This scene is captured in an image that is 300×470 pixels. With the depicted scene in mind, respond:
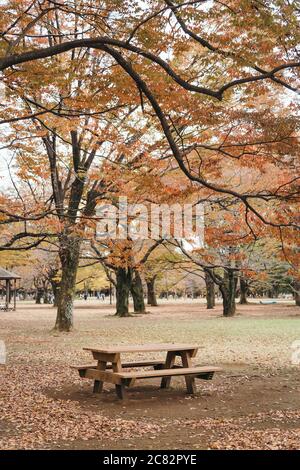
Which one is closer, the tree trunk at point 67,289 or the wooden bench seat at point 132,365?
the wooden bench seat at point 132,365

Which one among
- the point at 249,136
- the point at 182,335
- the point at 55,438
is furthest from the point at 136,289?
the point at 55,438

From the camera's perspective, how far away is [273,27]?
22.5ft

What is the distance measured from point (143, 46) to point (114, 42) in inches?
53.0

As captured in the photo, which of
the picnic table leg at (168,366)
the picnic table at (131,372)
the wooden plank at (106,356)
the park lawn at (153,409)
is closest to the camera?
the park lawn at (153,409)

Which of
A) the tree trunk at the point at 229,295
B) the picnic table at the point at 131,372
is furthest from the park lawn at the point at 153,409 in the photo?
the tree trunk at the point at 229,295

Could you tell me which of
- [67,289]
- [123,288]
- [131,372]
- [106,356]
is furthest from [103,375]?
[123,288]

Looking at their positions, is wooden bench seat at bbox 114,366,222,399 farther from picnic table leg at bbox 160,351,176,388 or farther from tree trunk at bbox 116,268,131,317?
tree trunk at bbox 116,268,131,317

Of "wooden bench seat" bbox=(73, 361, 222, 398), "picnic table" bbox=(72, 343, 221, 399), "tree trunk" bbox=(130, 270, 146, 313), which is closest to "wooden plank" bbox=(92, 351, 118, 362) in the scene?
"picnic table" bbox=(72, 343, 221, 399)

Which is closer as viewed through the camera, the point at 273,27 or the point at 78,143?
the point at 273,27

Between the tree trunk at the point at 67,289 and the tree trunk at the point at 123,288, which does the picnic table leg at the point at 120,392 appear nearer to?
the tree trunk at the point at 67,289

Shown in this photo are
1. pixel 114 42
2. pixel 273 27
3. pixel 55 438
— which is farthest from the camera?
pixel 273 27

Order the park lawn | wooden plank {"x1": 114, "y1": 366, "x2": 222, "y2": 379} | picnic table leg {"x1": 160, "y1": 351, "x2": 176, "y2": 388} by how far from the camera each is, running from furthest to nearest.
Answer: picnic table leg {"x1": 160, "y1": 351, "x2": 176, "y2": 388} < wooden plank {"x1": 114, "y1": 366, "x2": 222, "y2": 379} < the park lawn

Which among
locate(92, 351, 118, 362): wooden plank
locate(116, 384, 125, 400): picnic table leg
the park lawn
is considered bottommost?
the park lawn

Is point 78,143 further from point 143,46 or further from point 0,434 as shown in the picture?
point 0,434
